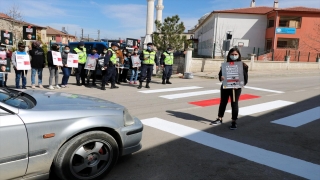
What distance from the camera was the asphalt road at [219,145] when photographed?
358 centimetres

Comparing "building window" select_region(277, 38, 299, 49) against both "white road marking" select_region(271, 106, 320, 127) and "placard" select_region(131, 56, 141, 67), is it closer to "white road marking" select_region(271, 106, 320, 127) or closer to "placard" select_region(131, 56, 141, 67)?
"placard" select_region(131, 56, 141, 67)

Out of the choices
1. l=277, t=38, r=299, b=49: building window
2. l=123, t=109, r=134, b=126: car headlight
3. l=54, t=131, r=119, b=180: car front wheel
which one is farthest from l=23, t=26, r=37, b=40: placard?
l=277, t=38, r=299, b=49: building window

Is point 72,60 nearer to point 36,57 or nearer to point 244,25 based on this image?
point 36,57

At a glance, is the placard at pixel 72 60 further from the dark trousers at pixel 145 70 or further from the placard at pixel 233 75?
the placard at pixel 233 75

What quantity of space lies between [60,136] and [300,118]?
6.01m

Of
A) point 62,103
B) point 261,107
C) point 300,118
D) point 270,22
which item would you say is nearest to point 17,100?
point 62,103

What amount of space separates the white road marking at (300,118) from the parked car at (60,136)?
4.19 meters

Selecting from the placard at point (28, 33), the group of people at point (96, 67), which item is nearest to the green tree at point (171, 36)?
the placard at point (28, 33)

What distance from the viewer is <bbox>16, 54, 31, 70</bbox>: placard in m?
8.88

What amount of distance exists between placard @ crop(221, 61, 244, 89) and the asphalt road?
3.18 ft

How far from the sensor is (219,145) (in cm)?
461

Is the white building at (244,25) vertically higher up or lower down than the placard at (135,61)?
higher up

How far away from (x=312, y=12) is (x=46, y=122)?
40.7 m

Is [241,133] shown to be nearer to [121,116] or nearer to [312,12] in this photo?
[121,116]
